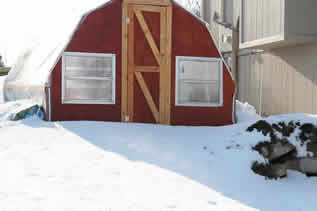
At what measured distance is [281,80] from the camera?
13.3 m

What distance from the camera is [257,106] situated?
14.8 m

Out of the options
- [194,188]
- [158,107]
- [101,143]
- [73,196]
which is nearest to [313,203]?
[194,188]

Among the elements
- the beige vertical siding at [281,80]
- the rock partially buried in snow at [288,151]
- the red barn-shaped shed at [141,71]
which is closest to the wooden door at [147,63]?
the red barn-shaped shed at [141,71]

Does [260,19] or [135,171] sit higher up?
[260,19]

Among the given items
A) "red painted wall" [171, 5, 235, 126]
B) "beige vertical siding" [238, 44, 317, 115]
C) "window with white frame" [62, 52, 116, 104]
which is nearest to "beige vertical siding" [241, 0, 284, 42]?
"beige vertical siding" [238, 44, 317, 115]

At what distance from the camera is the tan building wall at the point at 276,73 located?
1159cm

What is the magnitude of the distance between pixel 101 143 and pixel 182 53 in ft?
12.3

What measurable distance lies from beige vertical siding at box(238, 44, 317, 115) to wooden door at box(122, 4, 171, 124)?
4.97m

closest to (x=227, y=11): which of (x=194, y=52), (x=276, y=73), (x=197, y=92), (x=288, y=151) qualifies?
(x=276, y=73)

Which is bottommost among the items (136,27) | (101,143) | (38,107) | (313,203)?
(313,203)

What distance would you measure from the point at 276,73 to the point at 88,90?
7677 millimetres

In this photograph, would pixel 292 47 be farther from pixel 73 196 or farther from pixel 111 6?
pixel 73 196

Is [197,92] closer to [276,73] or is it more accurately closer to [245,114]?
[245,114]

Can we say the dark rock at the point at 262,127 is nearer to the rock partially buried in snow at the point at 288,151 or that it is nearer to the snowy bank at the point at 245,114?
the rock partially buried in snow at the point at 288,151
